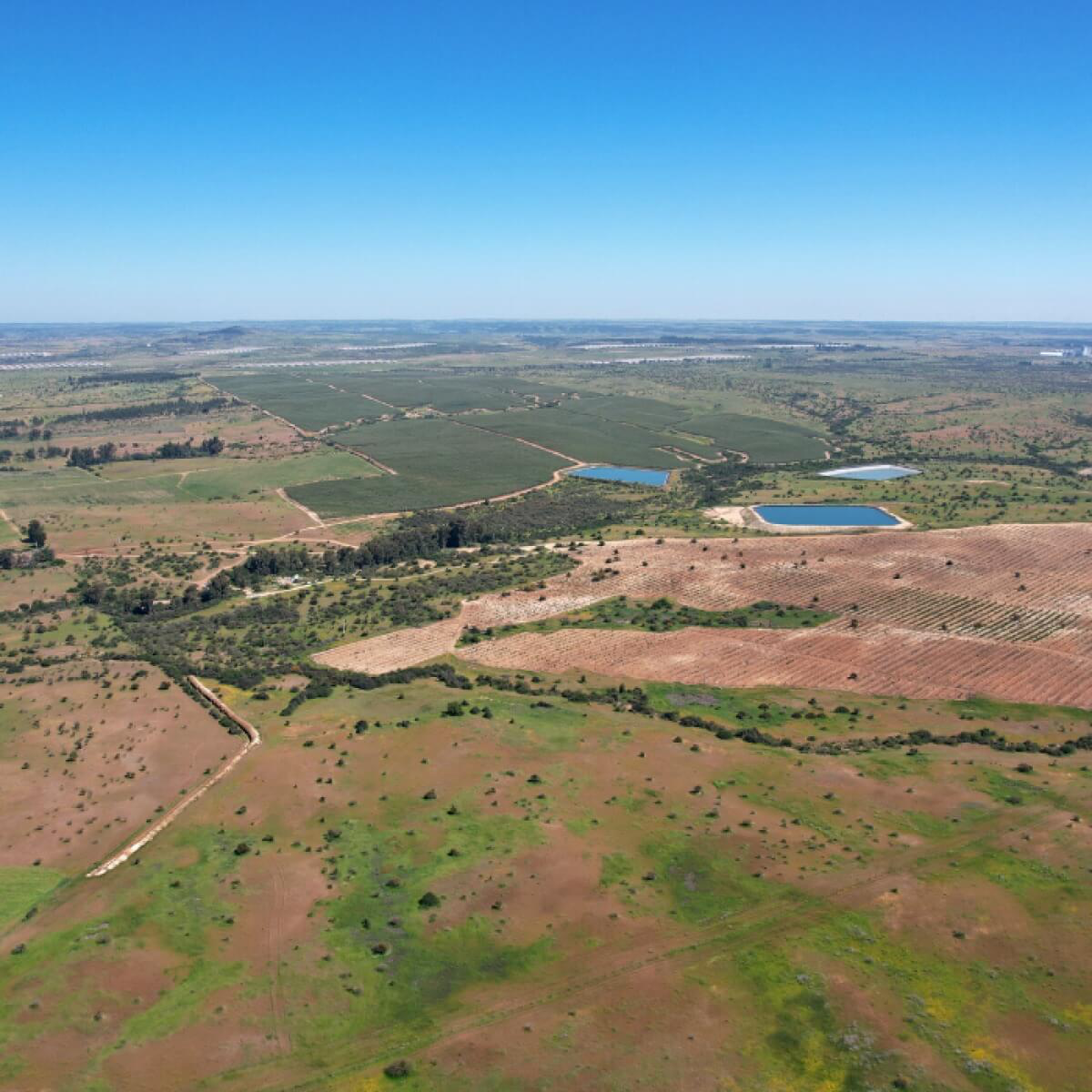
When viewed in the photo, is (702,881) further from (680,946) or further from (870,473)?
(870,473)

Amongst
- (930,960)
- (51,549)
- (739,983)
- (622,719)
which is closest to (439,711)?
(622,719)

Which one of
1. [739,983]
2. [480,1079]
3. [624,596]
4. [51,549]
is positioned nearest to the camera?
[480,1079]

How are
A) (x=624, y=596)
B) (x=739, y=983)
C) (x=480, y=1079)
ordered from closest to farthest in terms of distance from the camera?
(x=480, y=1079) → (x=739, y=983) → (x=624, y=596)

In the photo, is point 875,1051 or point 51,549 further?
point 51,549

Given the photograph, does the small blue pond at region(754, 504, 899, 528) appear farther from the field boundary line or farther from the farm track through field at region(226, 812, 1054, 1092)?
the field boundary line

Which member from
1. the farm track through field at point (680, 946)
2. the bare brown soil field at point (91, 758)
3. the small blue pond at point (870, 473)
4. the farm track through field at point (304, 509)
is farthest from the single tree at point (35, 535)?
the small blue pond at point (870, 473)

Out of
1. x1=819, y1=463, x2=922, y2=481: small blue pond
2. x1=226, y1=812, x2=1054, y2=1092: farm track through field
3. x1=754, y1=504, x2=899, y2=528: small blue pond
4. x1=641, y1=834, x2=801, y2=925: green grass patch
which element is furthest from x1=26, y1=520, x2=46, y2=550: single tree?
x1=819, y1=463, x2=922, y2=481: small blue pond

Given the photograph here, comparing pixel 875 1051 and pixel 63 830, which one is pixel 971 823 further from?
pixel 63 830

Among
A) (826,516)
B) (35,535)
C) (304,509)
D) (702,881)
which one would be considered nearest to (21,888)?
(702,881)
